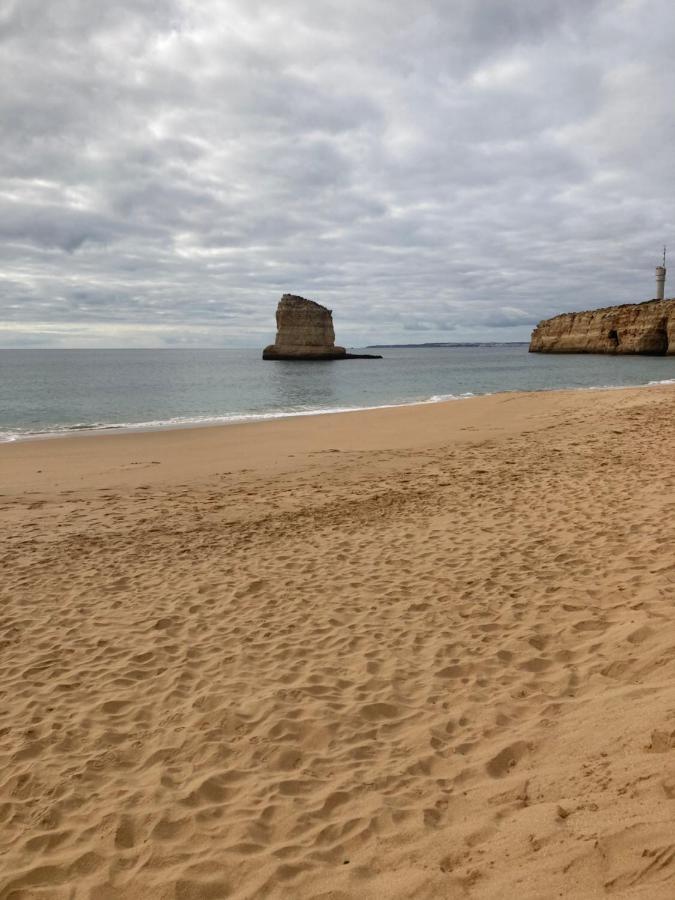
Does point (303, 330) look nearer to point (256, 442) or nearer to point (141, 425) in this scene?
point (141, 425)

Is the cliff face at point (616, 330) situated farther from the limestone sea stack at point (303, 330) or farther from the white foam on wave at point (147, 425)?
the white foam on wave at point (147, 425)

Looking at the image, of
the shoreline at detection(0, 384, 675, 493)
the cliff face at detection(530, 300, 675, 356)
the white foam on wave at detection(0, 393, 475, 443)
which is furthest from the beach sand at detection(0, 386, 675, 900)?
the cliff face at detection(530, 300, 675, 356)

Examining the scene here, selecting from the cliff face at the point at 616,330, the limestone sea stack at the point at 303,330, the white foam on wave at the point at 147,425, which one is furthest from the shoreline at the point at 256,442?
the limestone sea stack at the point at 303,330

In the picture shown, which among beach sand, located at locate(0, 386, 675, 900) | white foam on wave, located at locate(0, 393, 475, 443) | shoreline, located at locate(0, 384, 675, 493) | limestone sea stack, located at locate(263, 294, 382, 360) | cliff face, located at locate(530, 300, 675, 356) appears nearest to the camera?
beach sand, located at locate(0, 386, 675, 900)

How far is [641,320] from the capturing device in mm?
78625

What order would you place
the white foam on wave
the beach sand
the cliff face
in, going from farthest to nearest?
A: the cliff face, the white foam on wave, the beach sand

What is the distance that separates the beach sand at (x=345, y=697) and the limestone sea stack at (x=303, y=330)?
85.1 meters

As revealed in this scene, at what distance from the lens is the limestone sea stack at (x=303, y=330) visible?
9125cm

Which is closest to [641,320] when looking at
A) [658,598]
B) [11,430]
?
[11,430]

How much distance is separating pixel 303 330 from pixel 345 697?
91.0 m

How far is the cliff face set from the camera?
7612 centimetres

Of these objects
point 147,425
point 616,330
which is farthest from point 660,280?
point 147,425

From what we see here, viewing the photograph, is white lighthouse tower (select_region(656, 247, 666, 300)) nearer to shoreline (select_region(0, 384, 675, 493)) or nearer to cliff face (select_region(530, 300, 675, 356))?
cliff face (select_region(530, 300, 675, 356))

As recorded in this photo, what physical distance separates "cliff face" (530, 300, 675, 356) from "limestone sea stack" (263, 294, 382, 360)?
39870 millimetres
